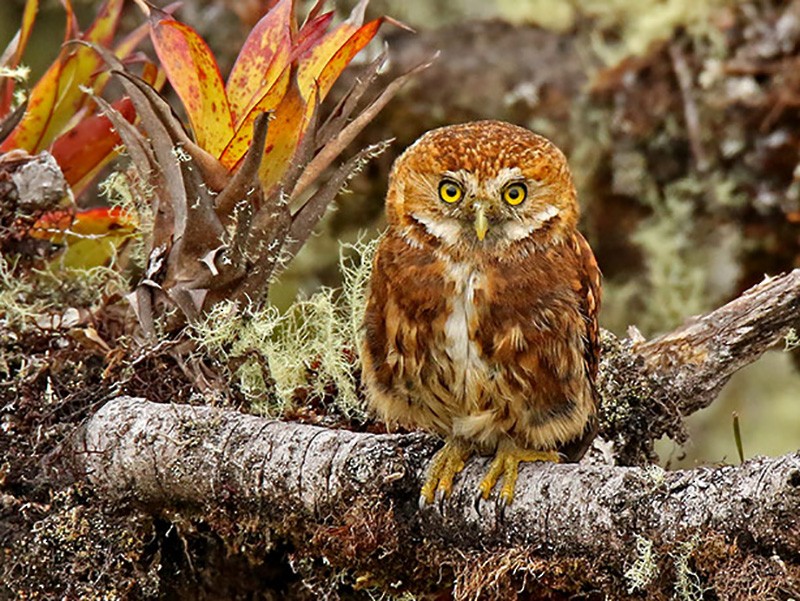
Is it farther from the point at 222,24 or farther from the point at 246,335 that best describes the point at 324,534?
the point at 222,24

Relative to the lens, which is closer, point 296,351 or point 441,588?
point 441,588

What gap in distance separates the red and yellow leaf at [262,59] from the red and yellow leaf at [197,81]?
5cm

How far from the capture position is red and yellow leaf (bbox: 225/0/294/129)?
2.49 meters

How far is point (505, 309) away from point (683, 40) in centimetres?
227

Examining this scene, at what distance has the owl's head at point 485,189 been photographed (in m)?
2.14

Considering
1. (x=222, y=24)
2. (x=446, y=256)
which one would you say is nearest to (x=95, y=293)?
(x=446, y=256)

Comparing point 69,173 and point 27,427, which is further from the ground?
point 69,173

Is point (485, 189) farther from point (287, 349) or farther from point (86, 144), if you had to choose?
point (86, 144)

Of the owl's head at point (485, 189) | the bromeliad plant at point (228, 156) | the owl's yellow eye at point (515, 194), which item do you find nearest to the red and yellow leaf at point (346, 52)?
the bromeliad plant at point (228, 156)

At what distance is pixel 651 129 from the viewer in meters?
4.07

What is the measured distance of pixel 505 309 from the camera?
2.12m

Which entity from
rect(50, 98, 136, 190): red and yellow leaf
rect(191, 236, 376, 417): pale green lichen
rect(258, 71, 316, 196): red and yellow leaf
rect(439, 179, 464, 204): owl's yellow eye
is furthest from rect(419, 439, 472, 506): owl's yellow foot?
rect(50, 98, 136, 190): red and yellow leaf

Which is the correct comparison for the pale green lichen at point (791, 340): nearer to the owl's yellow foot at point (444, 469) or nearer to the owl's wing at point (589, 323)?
the owl's wing at point (589, 323)

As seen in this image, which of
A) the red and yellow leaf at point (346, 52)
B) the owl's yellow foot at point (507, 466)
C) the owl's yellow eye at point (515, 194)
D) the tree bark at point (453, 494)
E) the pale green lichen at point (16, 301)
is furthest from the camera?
the pale green lichen at point (16, 301)
